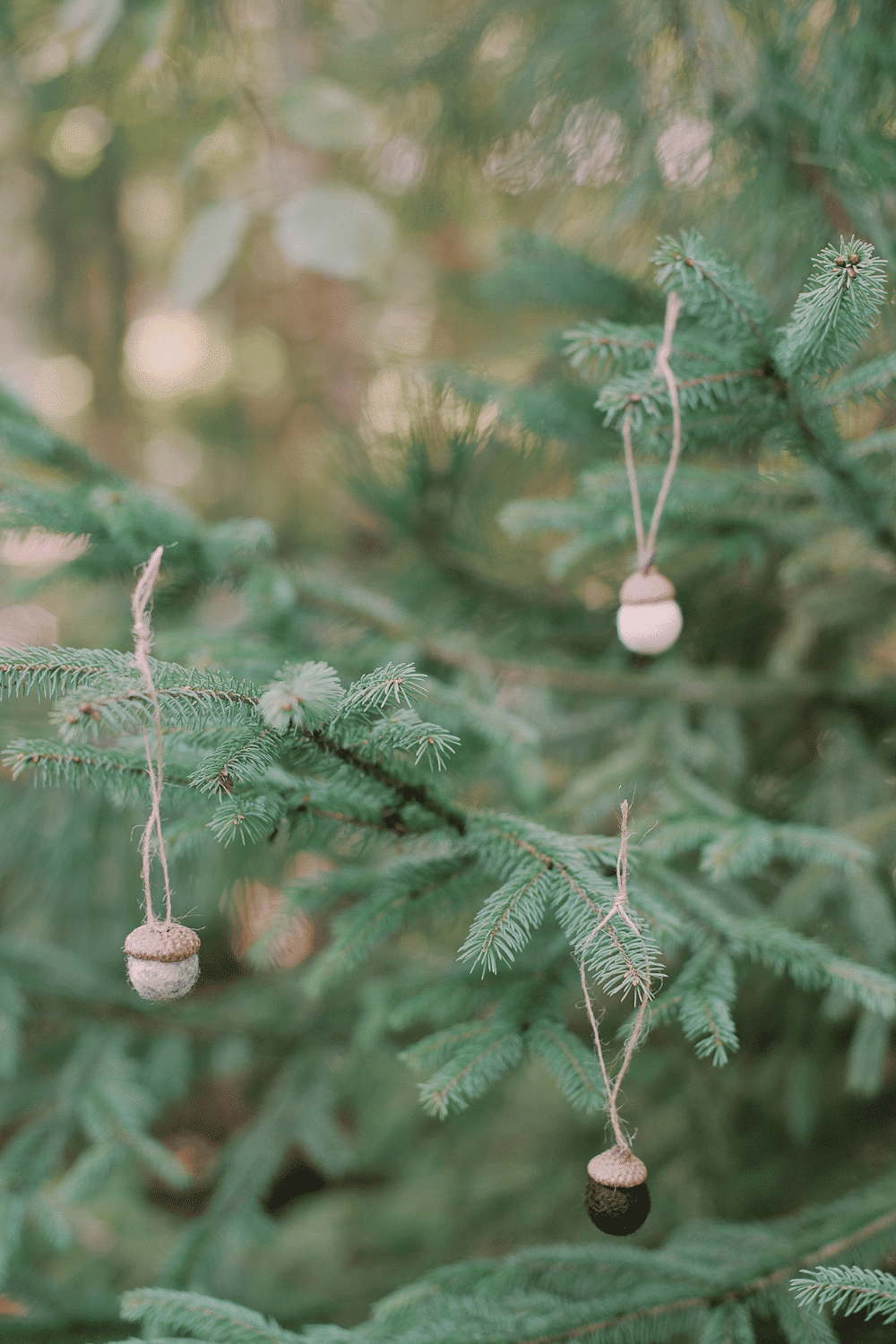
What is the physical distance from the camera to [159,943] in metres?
0.63

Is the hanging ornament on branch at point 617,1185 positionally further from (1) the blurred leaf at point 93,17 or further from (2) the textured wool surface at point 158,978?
(1) the blurred leaf at point 93,17

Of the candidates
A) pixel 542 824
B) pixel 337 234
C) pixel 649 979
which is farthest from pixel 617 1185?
pixel 337 234

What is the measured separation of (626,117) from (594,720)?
1.08 metres

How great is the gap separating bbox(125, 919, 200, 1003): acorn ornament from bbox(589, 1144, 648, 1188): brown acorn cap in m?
0.38

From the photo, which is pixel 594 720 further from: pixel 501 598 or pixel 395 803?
pixel 395 803

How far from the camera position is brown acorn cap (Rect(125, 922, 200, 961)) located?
625 mm

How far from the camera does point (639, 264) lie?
5.27ft

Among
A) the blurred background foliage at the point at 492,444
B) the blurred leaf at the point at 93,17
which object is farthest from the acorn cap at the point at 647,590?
the blurred leaf at the point at 93,17

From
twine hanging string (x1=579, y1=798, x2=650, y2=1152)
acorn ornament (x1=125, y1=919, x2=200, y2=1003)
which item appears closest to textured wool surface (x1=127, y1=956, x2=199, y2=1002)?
→ acorn ornament (x1=125, y1=919, x2=200, y2=1003)

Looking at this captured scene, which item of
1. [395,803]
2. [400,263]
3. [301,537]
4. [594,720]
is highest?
[400,263]

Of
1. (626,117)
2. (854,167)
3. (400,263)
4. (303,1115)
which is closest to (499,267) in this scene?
(626,117)

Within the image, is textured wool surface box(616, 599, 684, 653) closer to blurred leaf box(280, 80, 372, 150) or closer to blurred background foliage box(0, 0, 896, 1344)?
blurred background foliage box(0, 0, 896, 1344)

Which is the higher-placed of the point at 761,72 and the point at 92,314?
the point at 92,314

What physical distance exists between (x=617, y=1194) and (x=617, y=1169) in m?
0.02
